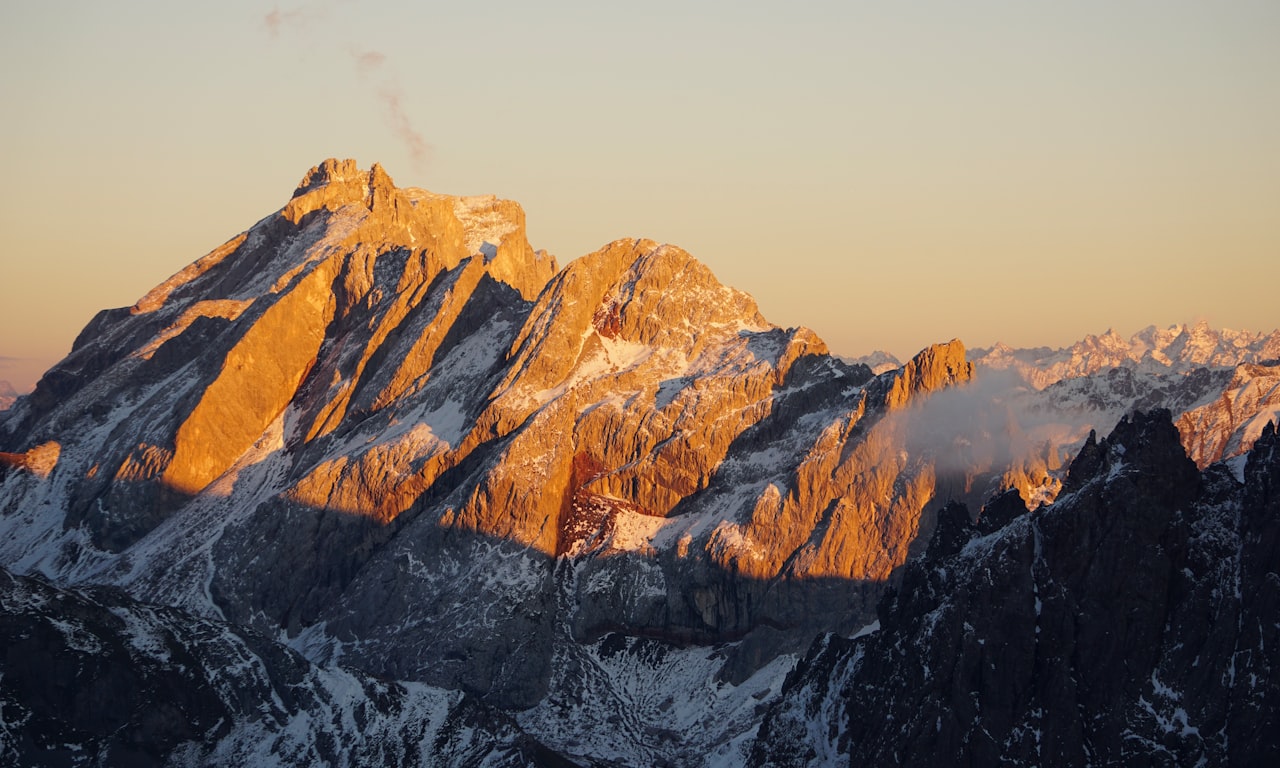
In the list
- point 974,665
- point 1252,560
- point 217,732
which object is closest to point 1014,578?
point 974,665

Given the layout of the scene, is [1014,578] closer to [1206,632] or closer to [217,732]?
[1206,632]

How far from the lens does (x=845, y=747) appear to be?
177625mm

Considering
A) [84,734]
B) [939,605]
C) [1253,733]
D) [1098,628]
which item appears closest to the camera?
[1253,733]

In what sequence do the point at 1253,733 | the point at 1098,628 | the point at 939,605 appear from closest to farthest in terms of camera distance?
the point at 1253,733
the point at 1098,628
the point at 939,605

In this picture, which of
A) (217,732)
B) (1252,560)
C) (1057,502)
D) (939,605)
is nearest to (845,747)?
(939,605)

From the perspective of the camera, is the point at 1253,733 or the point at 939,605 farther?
the point at 939,605

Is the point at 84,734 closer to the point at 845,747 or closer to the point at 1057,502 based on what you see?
the point at 845,747

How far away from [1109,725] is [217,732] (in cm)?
8990

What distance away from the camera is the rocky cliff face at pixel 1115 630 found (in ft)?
490

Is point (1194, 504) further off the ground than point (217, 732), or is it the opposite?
point (1194, 504)

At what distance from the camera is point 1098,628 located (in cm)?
15662

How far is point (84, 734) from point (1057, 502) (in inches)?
3642

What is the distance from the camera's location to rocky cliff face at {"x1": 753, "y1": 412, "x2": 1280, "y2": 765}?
5881 inches

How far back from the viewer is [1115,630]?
155875mm
